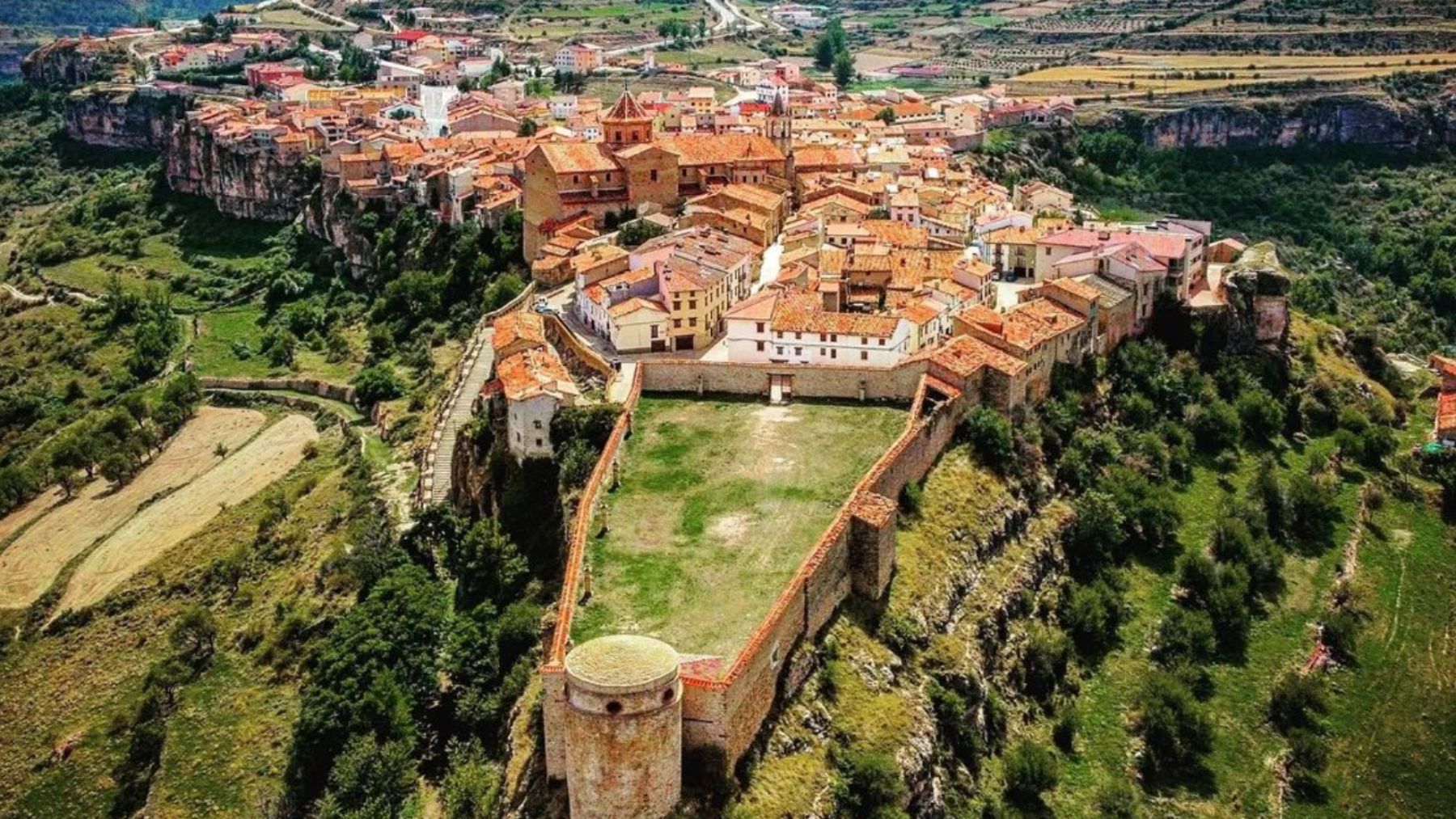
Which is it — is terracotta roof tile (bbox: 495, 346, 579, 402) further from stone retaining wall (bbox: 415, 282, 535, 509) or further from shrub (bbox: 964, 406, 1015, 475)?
shrub (bbox: 964, 406, 1015, 475)

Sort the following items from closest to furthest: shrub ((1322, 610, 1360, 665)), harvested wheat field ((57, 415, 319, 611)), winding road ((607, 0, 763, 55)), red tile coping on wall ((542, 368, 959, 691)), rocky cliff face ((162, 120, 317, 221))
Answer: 1. red tile coping on wall ((542, 368, 959, 691))
2. shrub ((1322, 610, 1360, 665))
3. harvested wheat field ((57, 415, 319, 611))
4. rocky cliff face ((162, 120, 317, 221))
5. winding road ((607, 0, 763, 55))

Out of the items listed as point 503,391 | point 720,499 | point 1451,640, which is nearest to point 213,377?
point 503,391

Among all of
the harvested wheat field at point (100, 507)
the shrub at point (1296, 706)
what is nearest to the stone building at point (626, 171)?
the harvested wheat field at point (100, 507)

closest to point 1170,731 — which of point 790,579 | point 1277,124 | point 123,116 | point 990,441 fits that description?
point 990,441

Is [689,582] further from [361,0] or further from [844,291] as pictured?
[361,0]

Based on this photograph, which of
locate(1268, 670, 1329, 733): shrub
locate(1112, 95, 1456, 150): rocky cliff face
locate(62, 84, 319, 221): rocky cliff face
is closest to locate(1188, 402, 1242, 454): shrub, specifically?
locate(1268, 670, 1329, 733): shrub

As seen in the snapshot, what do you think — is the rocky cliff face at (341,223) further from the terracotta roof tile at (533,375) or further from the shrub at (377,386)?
the terracotta roof tile at (533,375)
